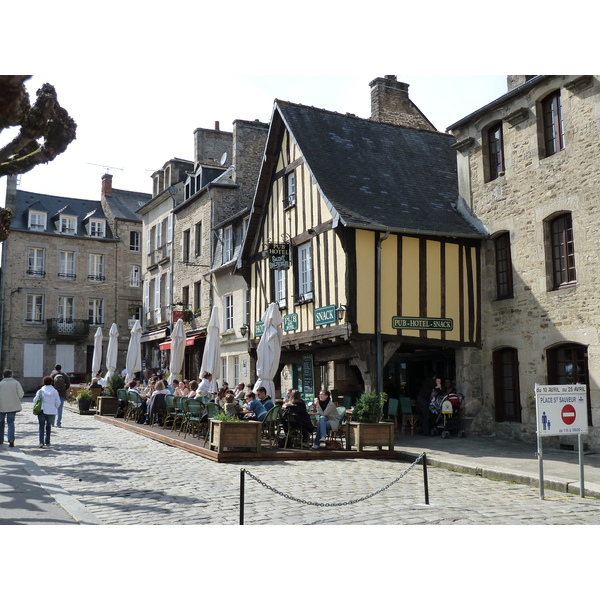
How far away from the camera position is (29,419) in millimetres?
18078

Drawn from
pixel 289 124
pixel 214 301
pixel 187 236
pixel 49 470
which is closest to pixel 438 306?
pixel 289 124

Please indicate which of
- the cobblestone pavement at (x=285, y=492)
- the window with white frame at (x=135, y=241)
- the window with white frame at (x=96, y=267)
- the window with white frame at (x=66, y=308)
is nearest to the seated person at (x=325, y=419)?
the cobblestone pavement at (x=285, y=492)

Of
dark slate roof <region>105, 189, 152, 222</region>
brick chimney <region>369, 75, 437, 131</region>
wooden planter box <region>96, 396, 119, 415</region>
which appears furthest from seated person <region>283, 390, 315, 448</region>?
dark slate roof <region>105, 189, 152, 222</region>

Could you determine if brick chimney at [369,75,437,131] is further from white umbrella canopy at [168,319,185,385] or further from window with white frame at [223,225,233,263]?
white umbrella canopy at [168,319,185,385]

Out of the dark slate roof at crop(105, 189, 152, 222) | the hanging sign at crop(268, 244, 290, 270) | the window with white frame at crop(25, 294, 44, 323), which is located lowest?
the hanging sign at crop(268, 244, 290, 270)

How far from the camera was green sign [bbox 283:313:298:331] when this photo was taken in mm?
15664

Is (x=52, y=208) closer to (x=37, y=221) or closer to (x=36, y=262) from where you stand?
(x=37, y=221)

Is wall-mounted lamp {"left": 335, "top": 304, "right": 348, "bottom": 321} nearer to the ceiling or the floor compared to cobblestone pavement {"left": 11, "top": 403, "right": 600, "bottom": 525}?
nearer to the ceiling

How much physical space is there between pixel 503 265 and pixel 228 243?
10.2 m

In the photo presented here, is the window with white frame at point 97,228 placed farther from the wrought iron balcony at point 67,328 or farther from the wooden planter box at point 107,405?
the wooden planter box at point 107,405

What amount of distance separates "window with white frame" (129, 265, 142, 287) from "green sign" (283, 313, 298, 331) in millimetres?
23388

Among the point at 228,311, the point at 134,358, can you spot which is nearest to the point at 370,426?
the point at 134,358

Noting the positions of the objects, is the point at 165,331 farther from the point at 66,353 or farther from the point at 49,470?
the point at 49,470

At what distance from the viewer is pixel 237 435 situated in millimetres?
10352
